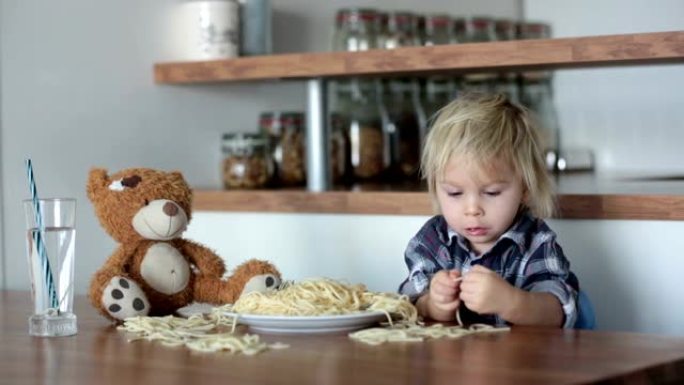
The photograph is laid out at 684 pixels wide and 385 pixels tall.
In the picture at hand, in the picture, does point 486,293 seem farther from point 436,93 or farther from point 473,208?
point 436,93

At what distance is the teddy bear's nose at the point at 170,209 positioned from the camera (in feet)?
5.25

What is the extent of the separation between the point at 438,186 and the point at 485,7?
175cm

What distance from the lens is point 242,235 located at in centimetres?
227

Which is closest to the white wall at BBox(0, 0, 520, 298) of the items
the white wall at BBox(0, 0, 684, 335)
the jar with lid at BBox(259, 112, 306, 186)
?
the white wall at BBox(0, 0, 684, 335)

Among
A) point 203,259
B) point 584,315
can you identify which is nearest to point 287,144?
point 203,259

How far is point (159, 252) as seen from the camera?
5.30ft

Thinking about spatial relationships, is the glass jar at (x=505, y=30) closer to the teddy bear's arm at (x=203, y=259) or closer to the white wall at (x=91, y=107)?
the white wall at (x=91, y=107)

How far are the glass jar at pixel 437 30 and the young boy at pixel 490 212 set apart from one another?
1.11 meters

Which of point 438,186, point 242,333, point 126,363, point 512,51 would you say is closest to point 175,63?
point 512,51

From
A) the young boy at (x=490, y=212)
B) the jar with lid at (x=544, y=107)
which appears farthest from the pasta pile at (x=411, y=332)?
the jar with lid at (x=544, y=107)

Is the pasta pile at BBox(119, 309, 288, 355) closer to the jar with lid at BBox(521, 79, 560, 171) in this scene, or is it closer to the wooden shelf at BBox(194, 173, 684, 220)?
the wooden shelf at BBox(194, 173, 684, 220)

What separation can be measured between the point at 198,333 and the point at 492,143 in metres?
0.48

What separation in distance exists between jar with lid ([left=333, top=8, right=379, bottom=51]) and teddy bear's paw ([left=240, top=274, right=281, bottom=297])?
103cm

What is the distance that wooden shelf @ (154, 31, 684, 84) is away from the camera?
1.84 meters
